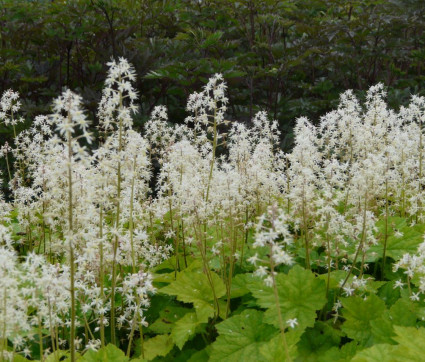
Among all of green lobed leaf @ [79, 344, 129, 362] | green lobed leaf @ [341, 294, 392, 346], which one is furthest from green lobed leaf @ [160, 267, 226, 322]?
green lobed leaf @ [341, 294, 392, 346]

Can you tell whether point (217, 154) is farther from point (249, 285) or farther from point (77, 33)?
point (249, 285)

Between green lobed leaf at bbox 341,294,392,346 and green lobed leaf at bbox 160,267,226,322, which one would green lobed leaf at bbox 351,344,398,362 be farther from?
green lobed leaf at bbox 160,267,226,322

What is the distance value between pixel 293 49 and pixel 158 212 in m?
5.86

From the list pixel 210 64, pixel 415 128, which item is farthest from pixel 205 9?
pixel 415 128

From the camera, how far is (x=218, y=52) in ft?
30.7

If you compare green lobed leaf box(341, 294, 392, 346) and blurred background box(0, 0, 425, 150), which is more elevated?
blurred background box(0, 0, 425, 150)

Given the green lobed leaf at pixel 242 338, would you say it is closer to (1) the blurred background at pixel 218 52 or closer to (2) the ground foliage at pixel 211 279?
(2) the ground foliage at pixel 211 279

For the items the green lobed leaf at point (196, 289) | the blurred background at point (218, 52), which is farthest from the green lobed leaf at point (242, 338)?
the blurred background at point (218, 52)

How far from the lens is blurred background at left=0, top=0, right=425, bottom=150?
26.5 feet

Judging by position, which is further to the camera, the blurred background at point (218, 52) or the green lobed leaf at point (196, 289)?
the blurred background at point (218, 52)

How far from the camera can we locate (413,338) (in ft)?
8.06

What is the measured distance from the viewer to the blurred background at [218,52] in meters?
8.06

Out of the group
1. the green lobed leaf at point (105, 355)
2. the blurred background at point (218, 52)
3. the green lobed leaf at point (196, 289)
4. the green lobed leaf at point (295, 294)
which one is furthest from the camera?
the blurred background at point (218, 52)

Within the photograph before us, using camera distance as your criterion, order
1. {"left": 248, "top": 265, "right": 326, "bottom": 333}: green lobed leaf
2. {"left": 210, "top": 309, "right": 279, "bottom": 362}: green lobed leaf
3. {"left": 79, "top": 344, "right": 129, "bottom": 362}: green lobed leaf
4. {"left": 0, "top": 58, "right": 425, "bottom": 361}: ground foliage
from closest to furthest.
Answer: {"left": 0, "top": 58, "right": 425, "bottom": 361}: ground foliage, {"left": 79, "top": 344, "right": 129, "bottom": 362}: green lobed leaf, {"left": 210, "top": 309, "right": 279, "bottom": 362}: green lobed leaf, {"left": 248, "top": 265, "right": 326, "bottom": 333}: green lobed leaf
